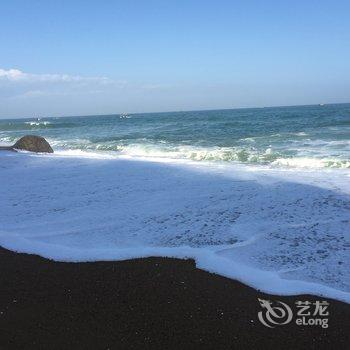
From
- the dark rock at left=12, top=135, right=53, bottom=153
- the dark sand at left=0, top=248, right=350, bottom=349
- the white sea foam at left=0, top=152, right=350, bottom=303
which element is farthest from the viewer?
the dark rock at left=12, top=135, right=53, bottom=153

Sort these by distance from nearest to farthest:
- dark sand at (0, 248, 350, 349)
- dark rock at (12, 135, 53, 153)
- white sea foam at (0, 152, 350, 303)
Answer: dark sand at (0, 248, 350, 349) → white sea foam at (0, 152, 350, 303) → dark rock at (12, 135, 53, 153)

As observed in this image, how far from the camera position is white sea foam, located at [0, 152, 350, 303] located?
5112 millimetres

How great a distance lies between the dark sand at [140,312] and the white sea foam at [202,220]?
437 mm

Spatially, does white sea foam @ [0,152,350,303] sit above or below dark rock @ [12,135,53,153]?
below

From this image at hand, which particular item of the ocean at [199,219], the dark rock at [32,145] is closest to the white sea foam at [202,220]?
the ocean at [199,219]

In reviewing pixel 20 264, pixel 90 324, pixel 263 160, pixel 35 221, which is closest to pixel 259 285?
pixel 90 324

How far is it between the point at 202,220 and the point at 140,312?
3048mm

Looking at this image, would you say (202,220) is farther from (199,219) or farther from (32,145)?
(32,145)

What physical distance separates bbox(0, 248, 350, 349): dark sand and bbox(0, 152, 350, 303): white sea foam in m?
Result: 0.44

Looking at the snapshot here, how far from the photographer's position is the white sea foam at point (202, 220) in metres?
5.11

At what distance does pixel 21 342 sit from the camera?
3.49m

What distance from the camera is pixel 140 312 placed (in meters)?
3.94

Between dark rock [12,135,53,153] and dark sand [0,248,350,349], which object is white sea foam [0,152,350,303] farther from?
dark rock [12,135,53,153]

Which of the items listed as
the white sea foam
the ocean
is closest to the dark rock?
the ocean
